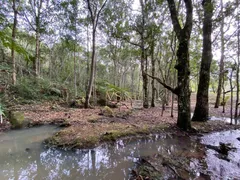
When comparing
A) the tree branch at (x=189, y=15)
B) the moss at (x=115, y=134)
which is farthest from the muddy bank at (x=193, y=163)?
the tree branch at (x=189, y=15)

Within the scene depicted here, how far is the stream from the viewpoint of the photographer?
3.00 metres

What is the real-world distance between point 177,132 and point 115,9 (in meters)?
10.2

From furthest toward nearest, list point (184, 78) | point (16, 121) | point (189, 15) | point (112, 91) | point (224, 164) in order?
point (112, 91)
point (16, 121)
point (184, 78)
point (189, 15)
point (224, 164)

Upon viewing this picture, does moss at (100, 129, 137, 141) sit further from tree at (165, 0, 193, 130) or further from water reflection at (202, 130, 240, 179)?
water reflection at (202, 130, 240, 179)

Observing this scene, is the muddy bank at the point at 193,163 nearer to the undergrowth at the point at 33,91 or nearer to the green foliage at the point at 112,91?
the green foliage at the point at 112,91

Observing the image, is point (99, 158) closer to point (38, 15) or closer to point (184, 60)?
point (184, 60)

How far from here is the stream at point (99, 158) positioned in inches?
118

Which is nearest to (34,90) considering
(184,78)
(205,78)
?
(184,78)

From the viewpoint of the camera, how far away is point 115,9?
37.4ft

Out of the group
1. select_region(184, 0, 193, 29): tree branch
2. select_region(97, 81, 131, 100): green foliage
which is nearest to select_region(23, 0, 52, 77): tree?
select_region(97, 81, 131, 100): green foliage

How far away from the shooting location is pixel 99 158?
3.68m

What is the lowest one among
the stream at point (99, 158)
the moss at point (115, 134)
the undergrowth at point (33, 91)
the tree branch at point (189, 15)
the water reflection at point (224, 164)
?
the stream at point (99, 158)

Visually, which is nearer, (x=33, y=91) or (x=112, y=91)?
(x=33, y=91)

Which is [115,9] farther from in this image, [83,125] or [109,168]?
[109,168]
